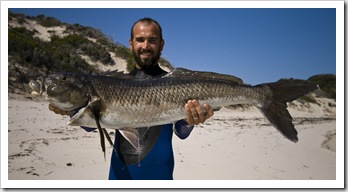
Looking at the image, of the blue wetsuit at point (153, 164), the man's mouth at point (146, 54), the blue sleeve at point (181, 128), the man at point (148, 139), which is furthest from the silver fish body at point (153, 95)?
the man's mouth at point (146, 54)

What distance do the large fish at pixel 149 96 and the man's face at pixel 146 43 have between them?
0.50 metres

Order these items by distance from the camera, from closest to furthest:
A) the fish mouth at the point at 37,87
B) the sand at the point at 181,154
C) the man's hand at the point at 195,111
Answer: the fish mouth at the point at 37,87, the man's hand at the point at 195,111, the sand at the point at 181,154

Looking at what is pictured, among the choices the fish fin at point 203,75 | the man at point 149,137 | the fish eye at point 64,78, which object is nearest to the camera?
the fish eye at point 64,78

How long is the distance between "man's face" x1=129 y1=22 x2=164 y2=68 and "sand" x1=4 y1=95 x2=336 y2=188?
10.5ft

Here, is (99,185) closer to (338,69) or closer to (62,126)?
(62,126)

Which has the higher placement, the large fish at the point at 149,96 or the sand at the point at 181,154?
the large fish at the point at 149,96

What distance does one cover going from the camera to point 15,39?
585 inches

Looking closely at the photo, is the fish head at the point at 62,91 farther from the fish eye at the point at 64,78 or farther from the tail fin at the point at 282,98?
the tail fin at the point at 282,98

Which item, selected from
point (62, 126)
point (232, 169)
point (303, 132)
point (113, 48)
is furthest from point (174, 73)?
point (113, 48)

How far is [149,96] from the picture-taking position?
111 inches

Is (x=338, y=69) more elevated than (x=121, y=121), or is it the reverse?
(x=338, y=69)

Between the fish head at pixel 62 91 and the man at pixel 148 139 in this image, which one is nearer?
the fish head at pixel 62 91

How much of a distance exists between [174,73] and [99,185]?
3.06m

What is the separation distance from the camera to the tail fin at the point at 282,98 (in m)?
3.00
